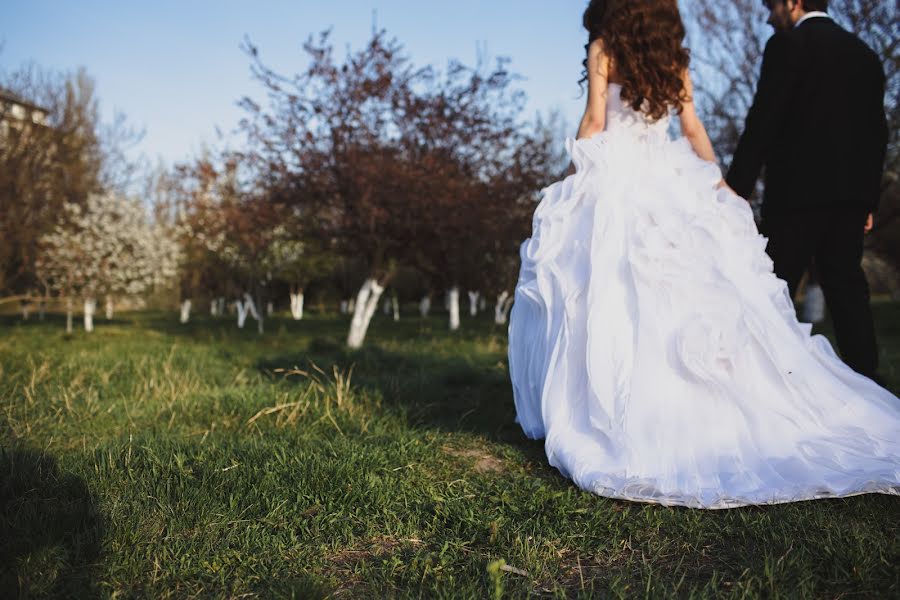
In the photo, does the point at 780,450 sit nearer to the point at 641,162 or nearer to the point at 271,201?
the point at 641,162

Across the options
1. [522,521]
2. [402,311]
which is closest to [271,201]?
[522,521]

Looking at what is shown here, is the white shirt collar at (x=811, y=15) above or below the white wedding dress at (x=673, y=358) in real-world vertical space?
above

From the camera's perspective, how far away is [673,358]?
2.59 metres

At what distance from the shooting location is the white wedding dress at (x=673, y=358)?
228cm

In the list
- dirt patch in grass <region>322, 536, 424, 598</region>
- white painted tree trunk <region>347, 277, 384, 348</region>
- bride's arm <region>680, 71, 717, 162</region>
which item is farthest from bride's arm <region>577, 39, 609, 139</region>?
white painted tree trunk <region>347, 277, 384, 348</region>

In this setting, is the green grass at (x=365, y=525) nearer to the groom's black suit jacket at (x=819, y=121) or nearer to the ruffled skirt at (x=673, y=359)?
the ruffled skirt at (x=673, y=359)

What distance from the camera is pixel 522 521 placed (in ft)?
7.06

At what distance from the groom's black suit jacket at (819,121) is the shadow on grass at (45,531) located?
137 inches

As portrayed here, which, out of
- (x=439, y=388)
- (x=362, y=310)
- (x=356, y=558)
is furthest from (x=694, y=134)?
(x=362, y=310)

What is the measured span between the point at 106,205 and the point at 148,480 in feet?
71.1

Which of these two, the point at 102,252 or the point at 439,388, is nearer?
the point at 439,388

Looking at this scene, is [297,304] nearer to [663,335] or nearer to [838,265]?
[838,265]

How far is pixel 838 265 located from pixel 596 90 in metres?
1.72

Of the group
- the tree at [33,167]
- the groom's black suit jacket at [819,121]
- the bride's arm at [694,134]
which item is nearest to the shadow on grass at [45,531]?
the bride's arm at [694,134]
